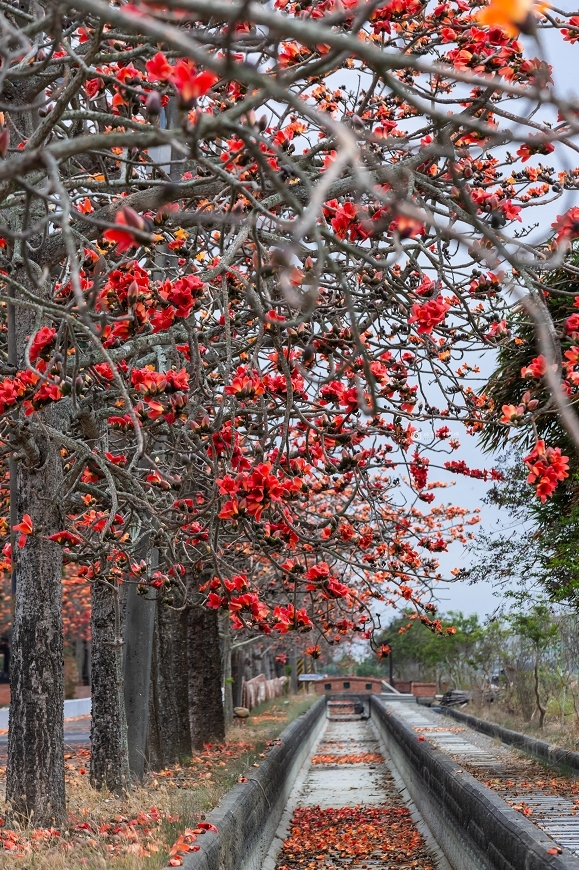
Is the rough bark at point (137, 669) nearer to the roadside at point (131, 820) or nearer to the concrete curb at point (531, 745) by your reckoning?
the roadside at point (131, 820)

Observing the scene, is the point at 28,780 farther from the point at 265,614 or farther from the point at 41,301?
the point at 41,301

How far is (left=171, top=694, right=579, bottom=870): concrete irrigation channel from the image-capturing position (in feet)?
23.1

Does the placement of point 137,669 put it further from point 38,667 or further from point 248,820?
point 38,667

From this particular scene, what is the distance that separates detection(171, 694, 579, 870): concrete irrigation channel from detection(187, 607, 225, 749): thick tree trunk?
122 centimetres

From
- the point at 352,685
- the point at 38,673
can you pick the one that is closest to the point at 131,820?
the point at 38,673

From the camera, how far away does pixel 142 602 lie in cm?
1070

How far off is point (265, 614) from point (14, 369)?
2.23 meters

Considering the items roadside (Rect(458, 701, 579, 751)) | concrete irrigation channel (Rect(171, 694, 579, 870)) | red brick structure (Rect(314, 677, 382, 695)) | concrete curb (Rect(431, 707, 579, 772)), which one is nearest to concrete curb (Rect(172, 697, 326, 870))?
concrete irrigation channel (Rect(171, 694, 579, 870))

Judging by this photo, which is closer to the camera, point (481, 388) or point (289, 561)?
point (289, 561)

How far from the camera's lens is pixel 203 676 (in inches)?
585

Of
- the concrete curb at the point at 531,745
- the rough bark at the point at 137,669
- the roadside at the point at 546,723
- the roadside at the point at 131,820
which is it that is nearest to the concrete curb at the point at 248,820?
the roadside at the point at 131,820

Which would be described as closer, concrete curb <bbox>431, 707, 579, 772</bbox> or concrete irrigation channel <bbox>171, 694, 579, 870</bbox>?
concrete irrigation channel <bbox>171, 694, 579, 870</bbox>

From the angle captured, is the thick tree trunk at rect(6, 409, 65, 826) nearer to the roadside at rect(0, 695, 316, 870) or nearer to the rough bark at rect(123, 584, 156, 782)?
the roadside at rect(0, 695, 316, 870)

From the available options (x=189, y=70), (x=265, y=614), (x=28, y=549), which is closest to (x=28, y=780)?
(x=28, y=549)
